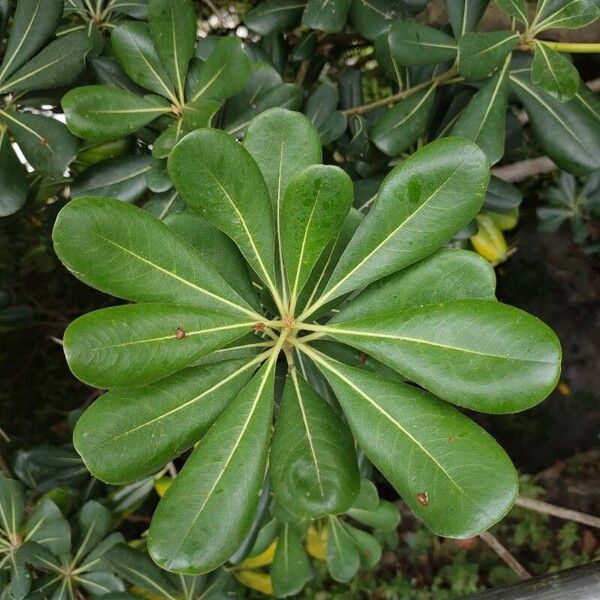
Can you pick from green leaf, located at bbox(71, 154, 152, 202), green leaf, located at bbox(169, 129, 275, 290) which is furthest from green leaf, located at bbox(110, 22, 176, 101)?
green leaf, located at bbox(169, 129, 275, 290)

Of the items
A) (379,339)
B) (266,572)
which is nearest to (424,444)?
(379,339)

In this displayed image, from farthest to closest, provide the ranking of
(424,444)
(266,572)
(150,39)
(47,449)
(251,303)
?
(266,572) < (47,449) < (150,39) < (251,303) < (424,444)

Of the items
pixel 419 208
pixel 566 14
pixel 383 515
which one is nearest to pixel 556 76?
pixel 566 14

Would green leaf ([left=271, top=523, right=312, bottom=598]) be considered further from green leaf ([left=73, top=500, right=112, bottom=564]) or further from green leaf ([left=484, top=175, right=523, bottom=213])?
green leaf ([left=484, top=175, right=523, bottom=213])

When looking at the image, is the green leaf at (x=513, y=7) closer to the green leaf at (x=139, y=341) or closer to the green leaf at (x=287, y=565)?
the green leaf at (x=139, y=341)

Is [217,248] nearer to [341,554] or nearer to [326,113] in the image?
[326,113]

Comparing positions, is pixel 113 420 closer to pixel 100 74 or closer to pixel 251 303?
→ pixel 251 303
